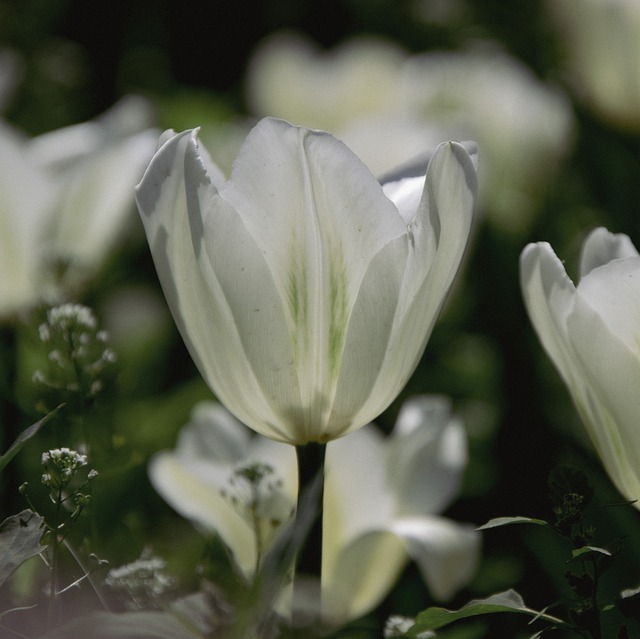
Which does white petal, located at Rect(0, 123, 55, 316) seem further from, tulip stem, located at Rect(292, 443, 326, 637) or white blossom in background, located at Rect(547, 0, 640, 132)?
white blossom in background, located at Rect(547, 0, 640, 132)

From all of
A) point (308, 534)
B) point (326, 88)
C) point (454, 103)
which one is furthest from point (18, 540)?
point (326, 88)

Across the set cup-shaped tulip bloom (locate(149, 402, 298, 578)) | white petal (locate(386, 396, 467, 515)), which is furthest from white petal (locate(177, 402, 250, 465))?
white petal (locate(386, 396, 467, 515))

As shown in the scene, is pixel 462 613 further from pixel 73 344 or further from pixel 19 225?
pixel 19 225

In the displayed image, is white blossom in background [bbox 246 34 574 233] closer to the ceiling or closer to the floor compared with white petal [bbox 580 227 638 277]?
closer to the floor

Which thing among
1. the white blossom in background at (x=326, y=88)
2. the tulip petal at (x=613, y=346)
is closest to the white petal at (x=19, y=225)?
the tulip petal at (x=613, y=346)

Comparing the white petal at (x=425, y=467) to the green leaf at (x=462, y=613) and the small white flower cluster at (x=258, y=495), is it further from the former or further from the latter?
the green leaf at (x=462, y=613)

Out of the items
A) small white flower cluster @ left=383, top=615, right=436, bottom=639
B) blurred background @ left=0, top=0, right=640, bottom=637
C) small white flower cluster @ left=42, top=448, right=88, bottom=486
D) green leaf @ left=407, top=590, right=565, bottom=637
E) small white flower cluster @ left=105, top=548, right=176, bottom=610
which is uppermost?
small white flower cluster @ left=42, top=448, right=88, bottom=486
